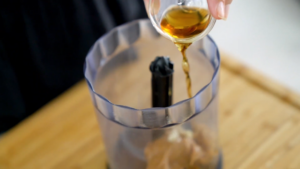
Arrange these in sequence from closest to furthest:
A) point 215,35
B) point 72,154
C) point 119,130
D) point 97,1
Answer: point 119,130
point 72,154
point 97,1
point 215,35

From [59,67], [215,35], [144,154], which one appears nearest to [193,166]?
[144,154]

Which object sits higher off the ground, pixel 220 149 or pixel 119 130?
pixel 119 130

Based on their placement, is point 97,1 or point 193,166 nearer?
point 193,166

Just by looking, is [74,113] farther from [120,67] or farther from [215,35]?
[215,35]

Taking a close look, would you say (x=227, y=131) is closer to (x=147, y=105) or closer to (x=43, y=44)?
(x=147, y=105)

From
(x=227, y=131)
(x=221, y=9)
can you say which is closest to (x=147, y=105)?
(x=227, y=131)

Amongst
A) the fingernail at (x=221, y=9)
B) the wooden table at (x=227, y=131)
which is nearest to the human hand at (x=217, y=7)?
the fingernail at (x=221, y=9)

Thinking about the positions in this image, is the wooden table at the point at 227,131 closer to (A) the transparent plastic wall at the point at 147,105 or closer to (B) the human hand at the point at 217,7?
(A) the transparent plastic wall at the point at 147,105

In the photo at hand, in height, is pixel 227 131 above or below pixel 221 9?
below
